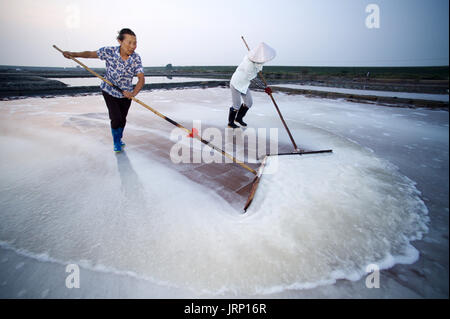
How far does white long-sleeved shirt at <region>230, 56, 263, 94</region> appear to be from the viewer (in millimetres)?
4151

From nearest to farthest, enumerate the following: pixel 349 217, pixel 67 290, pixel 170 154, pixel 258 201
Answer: pixel 67 290, pixel 349 217, pixel 258 201, pixel 170 154

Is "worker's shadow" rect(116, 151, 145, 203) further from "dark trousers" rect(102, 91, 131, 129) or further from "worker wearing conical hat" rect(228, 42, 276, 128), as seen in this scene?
"worker wearing conical hat" rect(228, 42, 276, 128)

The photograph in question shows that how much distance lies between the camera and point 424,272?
4.38 ft

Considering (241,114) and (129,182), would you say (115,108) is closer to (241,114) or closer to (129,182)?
(129,182)

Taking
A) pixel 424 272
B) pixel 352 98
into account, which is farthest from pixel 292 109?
pixel 424 272

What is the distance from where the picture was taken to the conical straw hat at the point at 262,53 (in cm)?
378

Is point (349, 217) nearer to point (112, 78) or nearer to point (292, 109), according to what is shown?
point (112, 78)

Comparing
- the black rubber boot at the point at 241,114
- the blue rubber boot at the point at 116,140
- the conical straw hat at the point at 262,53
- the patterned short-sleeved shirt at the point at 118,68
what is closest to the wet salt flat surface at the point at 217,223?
the blue rubber boot at the point at 116,140

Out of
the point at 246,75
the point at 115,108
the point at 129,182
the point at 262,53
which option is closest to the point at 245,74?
the point at 246,75

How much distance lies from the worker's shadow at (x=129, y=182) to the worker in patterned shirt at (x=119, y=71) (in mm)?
410

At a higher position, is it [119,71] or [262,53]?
[262,53]

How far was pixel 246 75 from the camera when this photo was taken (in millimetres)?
4262

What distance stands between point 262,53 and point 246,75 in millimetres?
580
